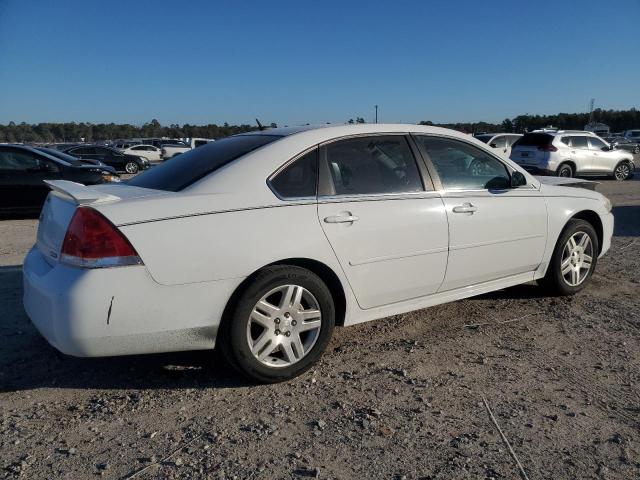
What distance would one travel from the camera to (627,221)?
9180 mm

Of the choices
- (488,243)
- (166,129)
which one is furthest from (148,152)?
(166,129)

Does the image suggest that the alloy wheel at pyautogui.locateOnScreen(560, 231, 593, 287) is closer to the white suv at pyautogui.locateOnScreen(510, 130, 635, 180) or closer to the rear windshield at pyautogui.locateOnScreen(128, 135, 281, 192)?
the rear windshield at pyautogui.locateOnScreen(128, 135, 281, 192)

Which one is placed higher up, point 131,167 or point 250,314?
point 250,314

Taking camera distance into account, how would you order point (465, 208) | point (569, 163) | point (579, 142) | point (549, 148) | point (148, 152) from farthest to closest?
1. point (148, 152)
2. point (579, 142)
3. point (569, 163)
4. point (549, 148)
5. point (465, 208)

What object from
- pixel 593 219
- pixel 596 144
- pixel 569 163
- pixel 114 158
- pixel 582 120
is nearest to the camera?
pixel 593 219

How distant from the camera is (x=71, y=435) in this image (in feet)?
9.05

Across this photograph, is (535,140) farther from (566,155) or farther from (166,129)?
(166,129)

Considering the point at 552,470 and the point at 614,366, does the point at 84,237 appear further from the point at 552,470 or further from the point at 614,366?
the point at 614,366

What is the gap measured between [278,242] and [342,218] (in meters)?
0.48

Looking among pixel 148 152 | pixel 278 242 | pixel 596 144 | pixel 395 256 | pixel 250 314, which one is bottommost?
pixel 148 152

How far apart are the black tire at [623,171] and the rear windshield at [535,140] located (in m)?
3.78

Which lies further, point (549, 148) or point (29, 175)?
point (549, 148)

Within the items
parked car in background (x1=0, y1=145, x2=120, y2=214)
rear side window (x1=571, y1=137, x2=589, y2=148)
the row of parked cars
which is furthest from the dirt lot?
rear side window (x1=571, y1=137, x2=589, y2=148)

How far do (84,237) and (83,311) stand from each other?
37 cm
